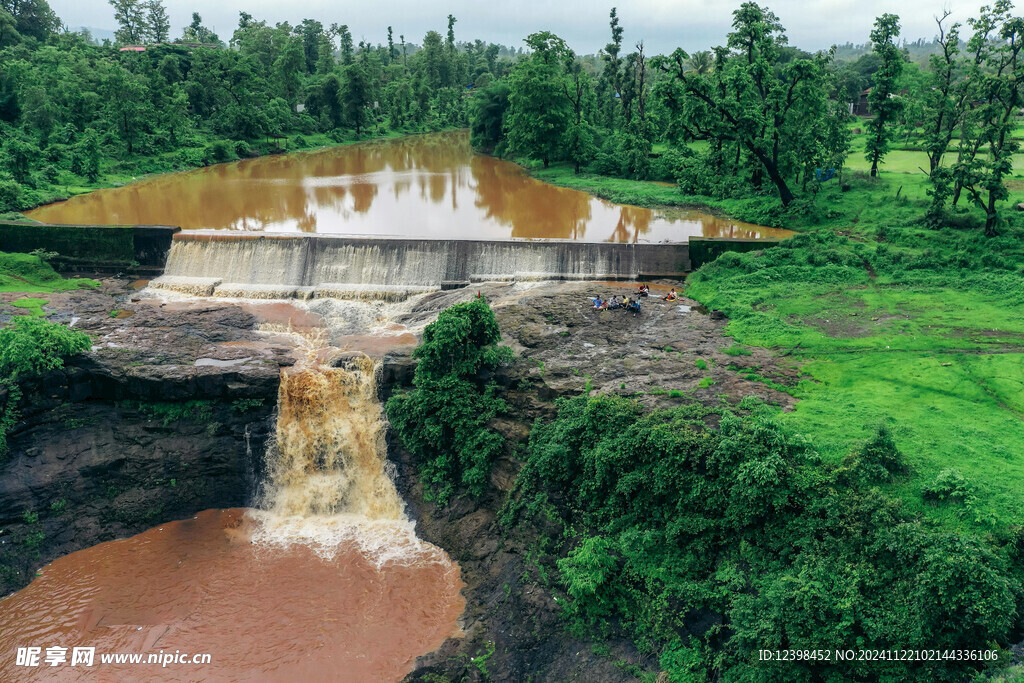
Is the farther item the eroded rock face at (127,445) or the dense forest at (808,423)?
the eroded rock face at (127,445)

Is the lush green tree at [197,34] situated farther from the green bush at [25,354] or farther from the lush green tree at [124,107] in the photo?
the green bush at [25,354]

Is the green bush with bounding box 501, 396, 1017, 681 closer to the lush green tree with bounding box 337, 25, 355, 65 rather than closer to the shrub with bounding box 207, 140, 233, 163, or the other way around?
the shrub with bounding box 207, 140, 233, 163

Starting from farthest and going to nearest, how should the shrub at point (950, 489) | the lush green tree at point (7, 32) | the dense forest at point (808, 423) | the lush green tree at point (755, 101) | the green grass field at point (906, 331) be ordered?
the lush green tree at point (7, 32), the lush green tree at point (755, 101), the green grass field at point (906, 331), the shrub at point (950, 489), the dense forest at point (808, 423)

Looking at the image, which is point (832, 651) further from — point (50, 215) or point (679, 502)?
point (50, 215)

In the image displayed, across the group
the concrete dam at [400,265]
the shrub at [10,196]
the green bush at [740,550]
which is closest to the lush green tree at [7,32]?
the shrub at [10,196]

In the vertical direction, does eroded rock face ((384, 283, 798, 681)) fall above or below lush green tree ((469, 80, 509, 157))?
below

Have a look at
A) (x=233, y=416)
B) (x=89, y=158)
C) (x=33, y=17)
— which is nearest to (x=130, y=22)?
(x=33, y=17)

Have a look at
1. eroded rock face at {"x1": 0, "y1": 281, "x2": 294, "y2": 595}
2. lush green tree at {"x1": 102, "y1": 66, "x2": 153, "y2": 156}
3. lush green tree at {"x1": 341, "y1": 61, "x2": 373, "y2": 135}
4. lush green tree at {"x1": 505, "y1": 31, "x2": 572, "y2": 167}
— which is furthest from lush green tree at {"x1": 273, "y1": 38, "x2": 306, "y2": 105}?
eroded rock face at {"x1": 0, "y1": 281, "x2": 294, "y2": 595}

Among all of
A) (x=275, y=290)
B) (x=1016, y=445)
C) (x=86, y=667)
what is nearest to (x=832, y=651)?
(x=1016, y=445)
